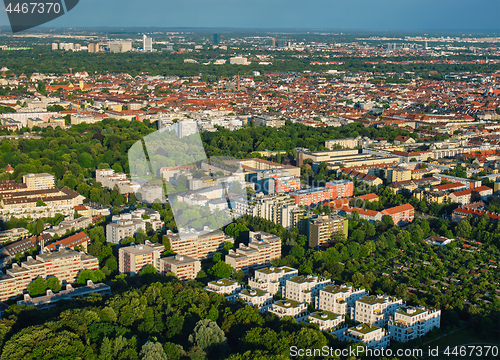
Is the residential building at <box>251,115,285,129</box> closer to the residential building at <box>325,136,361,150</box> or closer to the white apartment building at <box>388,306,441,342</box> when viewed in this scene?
the residential building at <box>325,136,361,150</box>

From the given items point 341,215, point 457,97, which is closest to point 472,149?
point 341,215

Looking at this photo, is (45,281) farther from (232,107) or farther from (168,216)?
(232,107)

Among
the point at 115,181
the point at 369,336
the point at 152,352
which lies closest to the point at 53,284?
the point at 152,352


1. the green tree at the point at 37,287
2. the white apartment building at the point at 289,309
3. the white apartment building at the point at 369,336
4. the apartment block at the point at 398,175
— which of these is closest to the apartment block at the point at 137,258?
the green tree at the point at 37,287

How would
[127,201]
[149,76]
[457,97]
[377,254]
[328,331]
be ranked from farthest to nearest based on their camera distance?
[149,76], [457,97], [127,201], [377,254], [328,331]

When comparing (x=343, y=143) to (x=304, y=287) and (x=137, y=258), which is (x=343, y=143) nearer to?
(x=137, y=258)

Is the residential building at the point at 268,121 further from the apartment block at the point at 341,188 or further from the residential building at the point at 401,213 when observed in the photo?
the residential building at the point at 401,213

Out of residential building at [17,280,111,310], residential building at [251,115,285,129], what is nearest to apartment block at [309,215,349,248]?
residential building at [17,280,111,310]
